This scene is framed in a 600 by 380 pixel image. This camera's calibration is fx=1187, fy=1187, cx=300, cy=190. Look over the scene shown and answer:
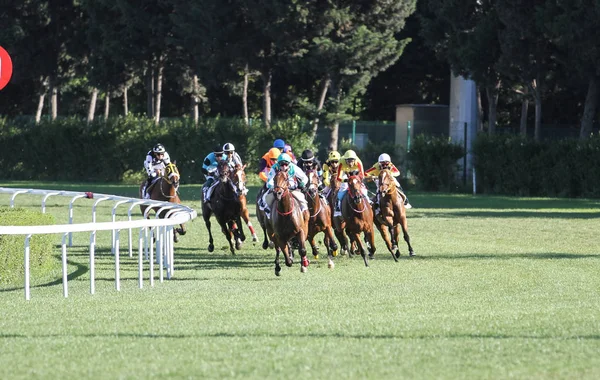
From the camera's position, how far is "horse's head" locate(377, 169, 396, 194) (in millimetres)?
19350

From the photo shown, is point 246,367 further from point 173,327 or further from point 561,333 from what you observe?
point 561,333

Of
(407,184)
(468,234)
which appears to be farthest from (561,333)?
(407,184)

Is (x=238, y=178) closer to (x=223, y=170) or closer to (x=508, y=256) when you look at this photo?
(x=223, y=170)

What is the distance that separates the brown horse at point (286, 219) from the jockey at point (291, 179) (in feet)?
0.30

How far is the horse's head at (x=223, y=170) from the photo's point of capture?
20328 millimetres

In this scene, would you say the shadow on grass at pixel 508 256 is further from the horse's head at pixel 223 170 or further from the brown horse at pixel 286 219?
the horse's head at pixel 223 170

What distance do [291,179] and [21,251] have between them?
3.96 metres

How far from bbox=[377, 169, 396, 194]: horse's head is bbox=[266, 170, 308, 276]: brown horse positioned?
9.28 ft

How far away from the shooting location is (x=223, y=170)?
20.3 metres

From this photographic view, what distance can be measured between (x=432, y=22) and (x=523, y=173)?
710cm

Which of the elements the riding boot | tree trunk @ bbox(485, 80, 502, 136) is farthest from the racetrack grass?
tree trunk @ bbox(485, 80, 502, 136)

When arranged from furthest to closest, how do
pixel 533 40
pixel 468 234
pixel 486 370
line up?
pixel 533 40, pixel 468 234, pixel 486 370

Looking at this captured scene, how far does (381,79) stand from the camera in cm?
5712

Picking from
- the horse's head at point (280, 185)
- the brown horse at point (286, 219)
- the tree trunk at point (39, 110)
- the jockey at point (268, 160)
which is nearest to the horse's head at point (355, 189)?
the brown horse at point (286, 219)
